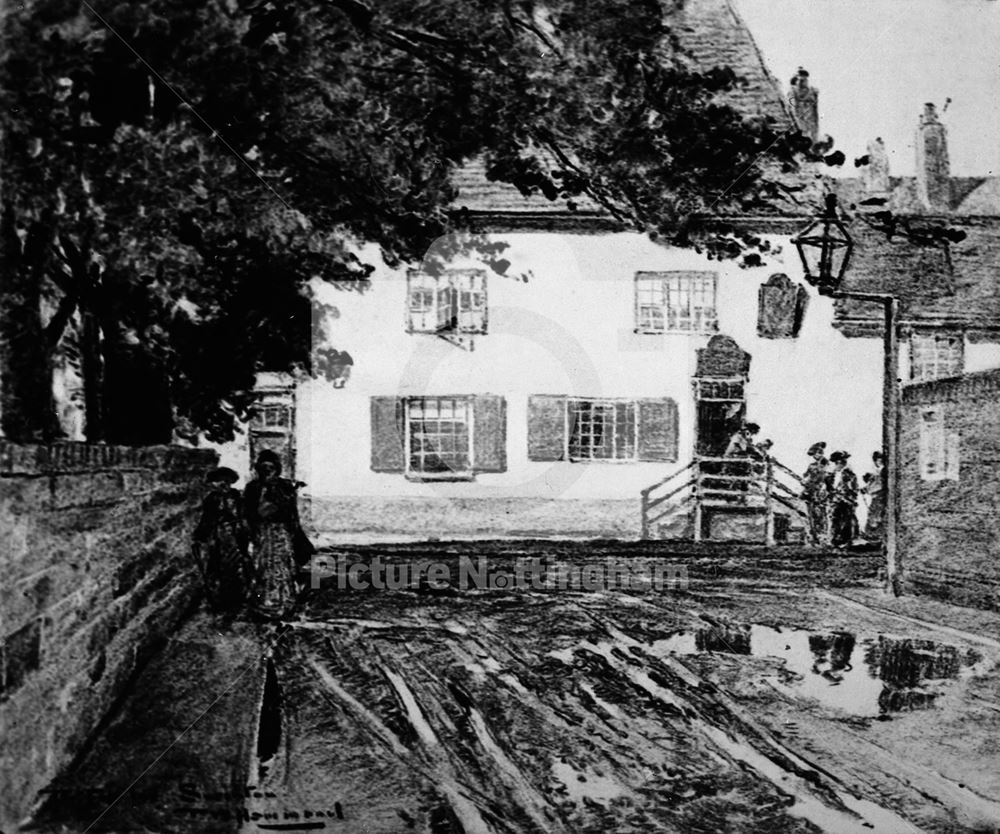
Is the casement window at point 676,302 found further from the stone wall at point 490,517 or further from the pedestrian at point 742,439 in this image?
the stone wall at point 490,517

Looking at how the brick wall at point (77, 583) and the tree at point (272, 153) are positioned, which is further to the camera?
the tree at point (272, 153)

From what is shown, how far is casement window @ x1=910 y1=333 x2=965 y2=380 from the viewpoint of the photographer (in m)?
3.02

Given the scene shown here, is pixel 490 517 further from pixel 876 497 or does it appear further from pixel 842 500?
pixel 876 497

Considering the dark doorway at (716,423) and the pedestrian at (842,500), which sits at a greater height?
the dark doorway at (716,423)

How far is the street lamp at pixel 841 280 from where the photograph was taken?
2998mm

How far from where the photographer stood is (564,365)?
9.80ft

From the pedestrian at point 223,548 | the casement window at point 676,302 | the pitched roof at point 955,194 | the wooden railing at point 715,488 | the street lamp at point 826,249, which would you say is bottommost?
the pedestrian at point 223,548

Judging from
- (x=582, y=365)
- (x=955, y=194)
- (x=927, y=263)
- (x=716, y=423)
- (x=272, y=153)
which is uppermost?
(x=272, y=153)

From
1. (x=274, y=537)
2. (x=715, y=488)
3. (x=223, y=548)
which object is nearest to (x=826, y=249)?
(x=715, y=488)

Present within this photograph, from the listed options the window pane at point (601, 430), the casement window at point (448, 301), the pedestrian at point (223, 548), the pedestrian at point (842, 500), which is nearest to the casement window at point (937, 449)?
the pedestrian at point (842, 500)

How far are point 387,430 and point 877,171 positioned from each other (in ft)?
5.36

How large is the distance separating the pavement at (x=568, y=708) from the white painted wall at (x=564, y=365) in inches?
9.0

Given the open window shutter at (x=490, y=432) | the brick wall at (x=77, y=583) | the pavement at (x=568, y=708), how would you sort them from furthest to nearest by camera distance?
the open window shutter at (x=490, y=432)
the pavement at (x=568, y=708)
the brick wall at (x=77, y=583)

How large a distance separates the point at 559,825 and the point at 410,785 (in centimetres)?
43
